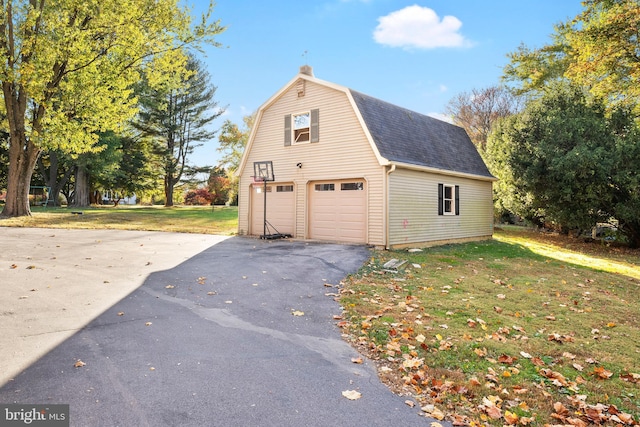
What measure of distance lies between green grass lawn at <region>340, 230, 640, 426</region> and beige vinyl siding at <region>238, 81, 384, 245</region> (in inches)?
156

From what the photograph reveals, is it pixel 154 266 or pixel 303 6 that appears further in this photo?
pixel 303 6

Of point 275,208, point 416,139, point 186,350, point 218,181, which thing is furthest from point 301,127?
point 218,181

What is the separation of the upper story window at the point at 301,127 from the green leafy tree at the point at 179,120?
73.3ft

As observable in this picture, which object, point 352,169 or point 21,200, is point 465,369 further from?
point 21,200

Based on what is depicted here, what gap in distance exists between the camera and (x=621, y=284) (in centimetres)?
867

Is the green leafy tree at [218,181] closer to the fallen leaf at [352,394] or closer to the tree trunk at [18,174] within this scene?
the tree trunk at [18,174]

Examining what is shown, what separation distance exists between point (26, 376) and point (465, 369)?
403 centimetres

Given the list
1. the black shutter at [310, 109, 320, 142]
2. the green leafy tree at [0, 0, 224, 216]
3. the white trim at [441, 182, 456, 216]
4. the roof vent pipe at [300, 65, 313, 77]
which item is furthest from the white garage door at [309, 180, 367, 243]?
the green leafy tree at [0, 0, 224, 216]

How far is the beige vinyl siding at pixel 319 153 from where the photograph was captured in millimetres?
12336

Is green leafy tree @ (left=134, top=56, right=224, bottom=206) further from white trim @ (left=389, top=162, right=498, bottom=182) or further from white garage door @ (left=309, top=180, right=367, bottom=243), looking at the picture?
white trim @ (left=389, top=162, right=498, bottom=182)

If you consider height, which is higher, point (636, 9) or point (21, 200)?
point (636, 9)

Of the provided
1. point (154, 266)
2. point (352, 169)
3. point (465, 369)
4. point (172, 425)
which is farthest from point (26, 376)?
point (352, 169)

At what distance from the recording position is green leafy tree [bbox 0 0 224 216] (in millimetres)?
16578

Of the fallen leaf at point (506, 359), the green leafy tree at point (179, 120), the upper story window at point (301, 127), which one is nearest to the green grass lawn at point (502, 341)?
the fallen leaf at point (506, 359)
